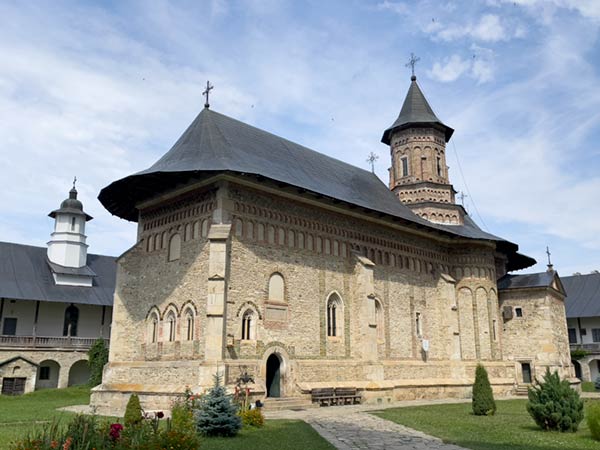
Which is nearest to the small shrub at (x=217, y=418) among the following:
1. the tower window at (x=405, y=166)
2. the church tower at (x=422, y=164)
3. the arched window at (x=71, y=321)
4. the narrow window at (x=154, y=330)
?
the narrow window at (x=154, y=330)

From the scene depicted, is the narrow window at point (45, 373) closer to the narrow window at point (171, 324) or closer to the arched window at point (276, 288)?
the narrow window at point (171, 324)

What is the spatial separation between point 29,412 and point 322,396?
9053 mm

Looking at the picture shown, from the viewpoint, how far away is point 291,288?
18.4 meters

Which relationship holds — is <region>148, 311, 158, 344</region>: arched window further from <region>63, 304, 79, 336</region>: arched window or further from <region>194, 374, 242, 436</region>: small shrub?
<region>63, 304, 79, 336</region>: arched window

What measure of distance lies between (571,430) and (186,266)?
11565 millimetres

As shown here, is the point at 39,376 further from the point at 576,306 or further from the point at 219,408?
the point at 576,306

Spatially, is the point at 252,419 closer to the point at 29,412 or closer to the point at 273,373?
the point at 273,373

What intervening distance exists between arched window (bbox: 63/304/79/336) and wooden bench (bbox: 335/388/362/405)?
66.3 ft

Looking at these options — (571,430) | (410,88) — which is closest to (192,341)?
(571,430)

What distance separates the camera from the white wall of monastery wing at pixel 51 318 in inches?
1205

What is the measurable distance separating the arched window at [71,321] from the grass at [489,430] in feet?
74.2

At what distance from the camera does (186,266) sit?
17.7 meters

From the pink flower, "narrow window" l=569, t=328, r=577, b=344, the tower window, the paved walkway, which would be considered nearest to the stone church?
the paved walkway

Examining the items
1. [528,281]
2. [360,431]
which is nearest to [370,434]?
[360,431]
